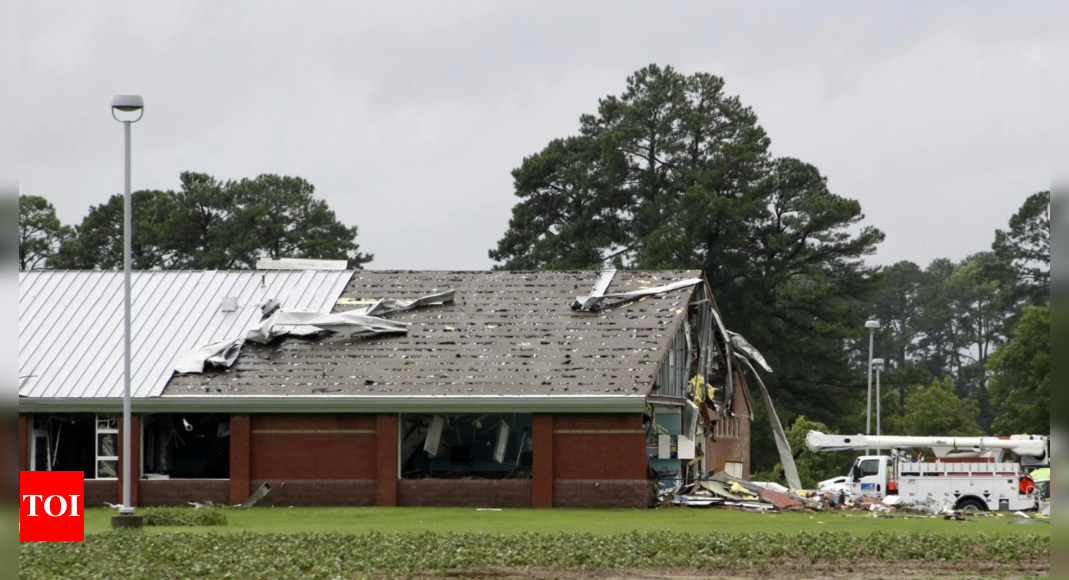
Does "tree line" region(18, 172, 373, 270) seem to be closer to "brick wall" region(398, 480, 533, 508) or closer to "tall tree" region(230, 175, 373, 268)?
"tall tree" region(230, 175, 373, 268)

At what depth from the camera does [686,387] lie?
3584cm

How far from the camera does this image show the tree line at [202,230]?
7388 cm

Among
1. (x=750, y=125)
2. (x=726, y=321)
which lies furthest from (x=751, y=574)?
(x=750, y=125)

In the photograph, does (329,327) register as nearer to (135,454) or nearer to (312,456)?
(312,456)

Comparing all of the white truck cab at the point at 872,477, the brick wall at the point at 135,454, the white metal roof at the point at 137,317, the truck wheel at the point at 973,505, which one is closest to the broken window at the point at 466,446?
the white metal roof at the point at 137,317

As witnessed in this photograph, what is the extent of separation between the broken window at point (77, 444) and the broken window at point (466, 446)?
7134mm

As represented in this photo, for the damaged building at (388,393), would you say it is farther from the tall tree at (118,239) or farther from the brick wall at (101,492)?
the tall tree at (118,239)

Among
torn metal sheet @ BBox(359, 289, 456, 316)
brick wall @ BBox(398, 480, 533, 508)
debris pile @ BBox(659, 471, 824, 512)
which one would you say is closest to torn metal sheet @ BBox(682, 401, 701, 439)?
debris pile @ BBox(659, 471, 824, 512)

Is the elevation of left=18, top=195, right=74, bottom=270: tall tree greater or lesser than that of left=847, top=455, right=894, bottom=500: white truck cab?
greater

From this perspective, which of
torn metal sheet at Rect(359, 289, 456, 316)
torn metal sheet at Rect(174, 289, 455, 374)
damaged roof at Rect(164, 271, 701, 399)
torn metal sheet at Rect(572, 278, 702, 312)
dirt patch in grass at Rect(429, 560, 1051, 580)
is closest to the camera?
dirt patch in grass at Rect(429, 560, 1051, 580)

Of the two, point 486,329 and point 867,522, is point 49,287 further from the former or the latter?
point 867,522

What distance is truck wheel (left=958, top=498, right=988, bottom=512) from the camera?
33.9 metres

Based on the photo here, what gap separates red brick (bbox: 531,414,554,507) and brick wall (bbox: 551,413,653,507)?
0.13 m

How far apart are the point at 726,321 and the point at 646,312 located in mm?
30497
